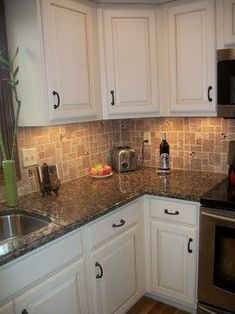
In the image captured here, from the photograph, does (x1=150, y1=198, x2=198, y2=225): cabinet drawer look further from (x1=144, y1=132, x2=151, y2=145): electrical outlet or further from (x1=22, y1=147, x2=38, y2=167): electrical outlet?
(x1=22, y1=147, x2=38, y2=167): electrical outlet

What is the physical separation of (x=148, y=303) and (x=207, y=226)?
2.70 feet

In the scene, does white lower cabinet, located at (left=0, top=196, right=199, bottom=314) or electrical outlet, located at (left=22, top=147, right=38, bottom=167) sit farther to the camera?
electrical outlet, located at (left=22, top=147, right=38, bottom=167)

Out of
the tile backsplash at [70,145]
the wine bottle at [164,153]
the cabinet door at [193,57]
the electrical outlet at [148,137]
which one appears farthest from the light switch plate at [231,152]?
the tile backsplash at [70,145]

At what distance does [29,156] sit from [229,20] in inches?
59.3

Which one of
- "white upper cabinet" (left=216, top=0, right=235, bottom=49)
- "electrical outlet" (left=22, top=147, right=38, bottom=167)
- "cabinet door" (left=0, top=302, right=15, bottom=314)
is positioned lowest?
"cabinet door" (left=0, top=302, right=15, bottom=314)

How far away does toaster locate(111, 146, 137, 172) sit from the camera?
100 inches

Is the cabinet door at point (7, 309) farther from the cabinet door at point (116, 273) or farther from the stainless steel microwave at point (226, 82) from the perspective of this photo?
the stainless steel microwave at point (226, 82)

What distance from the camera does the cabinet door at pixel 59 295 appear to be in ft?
4.58

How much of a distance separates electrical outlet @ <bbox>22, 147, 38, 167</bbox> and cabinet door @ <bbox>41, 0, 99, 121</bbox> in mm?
340

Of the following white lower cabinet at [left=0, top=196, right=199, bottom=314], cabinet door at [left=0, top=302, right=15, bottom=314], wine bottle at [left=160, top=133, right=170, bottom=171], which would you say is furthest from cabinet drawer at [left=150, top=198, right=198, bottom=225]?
cabinet door at [left=0, top=302, right=15, bottom=314]

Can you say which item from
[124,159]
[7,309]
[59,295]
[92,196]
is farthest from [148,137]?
[7,309]

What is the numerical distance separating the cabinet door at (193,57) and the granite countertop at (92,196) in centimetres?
A: 50

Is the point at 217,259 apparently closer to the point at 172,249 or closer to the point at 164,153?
the point at 172,249

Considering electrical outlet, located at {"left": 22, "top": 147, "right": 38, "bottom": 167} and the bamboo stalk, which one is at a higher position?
the bamboo stalk
